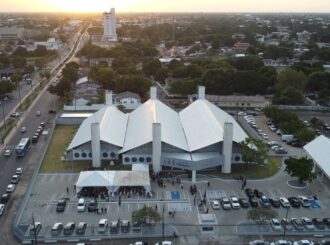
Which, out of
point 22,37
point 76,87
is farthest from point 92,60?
point 22,37

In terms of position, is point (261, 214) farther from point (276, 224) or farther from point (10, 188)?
point (10, 188)

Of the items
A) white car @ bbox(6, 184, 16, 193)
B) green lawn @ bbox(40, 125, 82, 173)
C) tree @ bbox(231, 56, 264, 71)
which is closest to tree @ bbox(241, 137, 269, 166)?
green lawn @ bbox(40, 125, 82, 173)

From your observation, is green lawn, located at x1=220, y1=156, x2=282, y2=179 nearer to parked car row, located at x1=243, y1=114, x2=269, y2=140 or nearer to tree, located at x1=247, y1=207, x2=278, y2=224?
parked car row, located at x1=243, y1=114, x2=269, y2=140

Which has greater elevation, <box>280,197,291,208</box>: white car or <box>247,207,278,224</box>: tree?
<box>247,207,278,224</box>: tree

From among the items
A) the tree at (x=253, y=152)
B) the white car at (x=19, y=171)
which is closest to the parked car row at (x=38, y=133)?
the white car at (x=19, y=171)

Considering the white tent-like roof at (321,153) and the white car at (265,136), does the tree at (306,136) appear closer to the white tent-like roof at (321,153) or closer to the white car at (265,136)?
the white car at (265,136)

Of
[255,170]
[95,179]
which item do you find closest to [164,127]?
[255,170]
